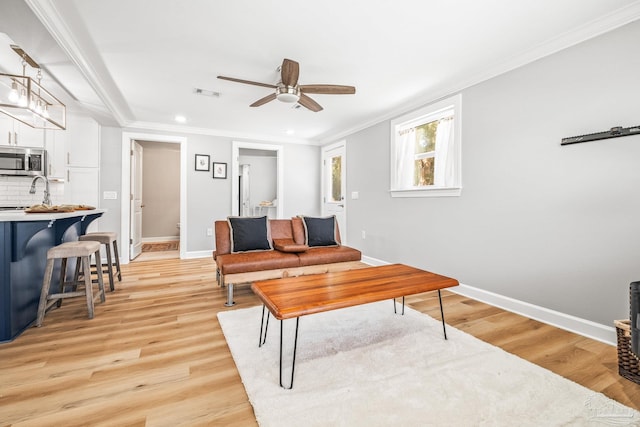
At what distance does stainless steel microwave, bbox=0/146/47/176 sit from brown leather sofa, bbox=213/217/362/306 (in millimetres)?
2780

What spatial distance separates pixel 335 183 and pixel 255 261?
328 centimetres

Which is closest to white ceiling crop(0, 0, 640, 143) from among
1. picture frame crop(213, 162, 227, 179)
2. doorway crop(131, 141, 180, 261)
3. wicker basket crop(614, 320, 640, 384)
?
picture frame crop(213, 162, 227, 179)

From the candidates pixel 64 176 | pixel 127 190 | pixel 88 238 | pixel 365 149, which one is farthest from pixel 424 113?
pixel 64 176

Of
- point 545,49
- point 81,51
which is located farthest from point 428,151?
point 81,51

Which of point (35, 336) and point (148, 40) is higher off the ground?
point (148, 40)

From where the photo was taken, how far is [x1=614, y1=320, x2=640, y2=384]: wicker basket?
1622mm

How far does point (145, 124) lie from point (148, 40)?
277 centimetres

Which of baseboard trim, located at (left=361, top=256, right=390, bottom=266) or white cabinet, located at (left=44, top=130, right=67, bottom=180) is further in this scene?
baseboard trim, located at (left=361, top=256, right=390, bottom=266)

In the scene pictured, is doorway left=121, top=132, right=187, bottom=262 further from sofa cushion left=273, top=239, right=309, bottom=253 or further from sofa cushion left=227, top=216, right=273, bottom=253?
sofa cushion left=273, top=239, right=309, bottom=253

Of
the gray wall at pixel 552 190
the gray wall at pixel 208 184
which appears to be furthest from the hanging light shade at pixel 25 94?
the gray wall at pixel 552 190

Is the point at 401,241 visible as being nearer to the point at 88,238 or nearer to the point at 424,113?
the point at 424,113

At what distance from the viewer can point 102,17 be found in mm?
2098

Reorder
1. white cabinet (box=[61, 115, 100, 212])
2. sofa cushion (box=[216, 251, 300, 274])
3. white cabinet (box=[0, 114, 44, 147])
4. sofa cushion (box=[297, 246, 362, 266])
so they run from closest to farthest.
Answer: sofa cushion (box=[216, 251, 300, 274]) < sofa cushion (box=[297, 246, 362, 266]) < white cabinet (box=[0, 114, 44, 147]) < white cabinet (box=[61, 115, 100, 212])

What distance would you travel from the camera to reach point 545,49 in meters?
2.40
